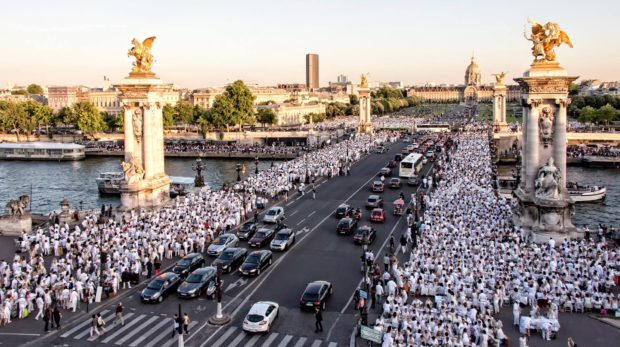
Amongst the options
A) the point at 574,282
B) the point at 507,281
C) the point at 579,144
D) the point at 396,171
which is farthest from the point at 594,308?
the point at 579,144

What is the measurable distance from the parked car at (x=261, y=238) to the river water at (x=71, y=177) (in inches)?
1252

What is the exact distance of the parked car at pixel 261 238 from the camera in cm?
3381

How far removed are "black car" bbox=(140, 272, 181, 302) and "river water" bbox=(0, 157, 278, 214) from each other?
35588mm

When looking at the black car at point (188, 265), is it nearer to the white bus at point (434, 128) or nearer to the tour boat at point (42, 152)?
the tour boat at point (42, 152)

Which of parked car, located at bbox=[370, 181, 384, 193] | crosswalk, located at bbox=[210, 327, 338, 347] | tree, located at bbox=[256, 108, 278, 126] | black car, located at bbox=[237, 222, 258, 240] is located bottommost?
crosswalk, located at bbox=[210, 327, 338, 347]

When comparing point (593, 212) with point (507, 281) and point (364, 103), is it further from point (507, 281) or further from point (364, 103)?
point (364, 103)

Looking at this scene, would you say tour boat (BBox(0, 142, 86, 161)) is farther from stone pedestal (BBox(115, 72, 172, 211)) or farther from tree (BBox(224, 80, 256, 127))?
stone pedestal (BBox(115, 72, 172, 211))

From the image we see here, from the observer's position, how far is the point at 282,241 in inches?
1310

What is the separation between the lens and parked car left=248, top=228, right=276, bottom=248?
111 ft

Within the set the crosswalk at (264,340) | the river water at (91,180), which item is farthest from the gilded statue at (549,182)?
the river water at (91,180)

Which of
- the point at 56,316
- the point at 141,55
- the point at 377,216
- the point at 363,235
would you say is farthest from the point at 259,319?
the point at 141,55

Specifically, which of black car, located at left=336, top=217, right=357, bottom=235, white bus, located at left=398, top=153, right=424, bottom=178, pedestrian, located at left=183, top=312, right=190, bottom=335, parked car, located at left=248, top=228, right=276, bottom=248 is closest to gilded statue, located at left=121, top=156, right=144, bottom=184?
parked car, located at left=248, top=228, right=276, bottom=248

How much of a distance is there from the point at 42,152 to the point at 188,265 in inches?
3227

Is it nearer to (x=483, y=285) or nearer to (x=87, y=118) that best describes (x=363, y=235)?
(x=483, y=285)
